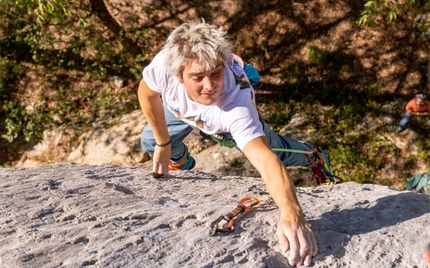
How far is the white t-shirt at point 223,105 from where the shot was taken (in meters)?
2.85

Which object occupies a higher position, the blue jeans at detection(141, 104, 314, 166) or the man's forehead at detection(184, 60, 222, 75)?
the man's forehead at detection(184, 60, 222, 75)

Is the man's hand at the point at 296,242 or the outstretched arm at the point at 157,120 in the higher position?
the outstretched arm at the point at 157,120

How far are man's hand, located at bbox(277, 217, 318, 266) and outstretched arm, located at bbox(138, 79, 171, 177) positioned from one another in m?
1.32

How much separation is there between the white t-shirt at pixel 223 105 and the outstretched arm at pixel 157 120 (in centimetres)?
12

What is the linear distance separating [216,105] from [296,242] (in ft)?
3.23

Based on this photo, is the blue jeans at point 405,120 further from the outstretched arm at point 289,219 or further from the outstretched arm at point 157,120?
the outstretched arm at point 289,219

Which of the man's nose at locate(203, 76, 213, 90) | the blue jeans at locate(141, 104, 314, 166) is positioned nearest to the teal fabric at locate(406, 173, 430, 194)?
the blue jeans at locate(141, 104, 314, 166)

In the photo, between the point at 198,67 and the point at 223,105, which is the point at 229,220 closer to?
the point at 223,105

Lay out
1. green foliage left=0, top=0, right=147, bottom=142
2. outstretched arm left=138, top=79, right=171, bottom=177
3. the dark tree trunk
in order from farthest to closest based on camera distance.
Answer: green foliage left=0, top=0, right=147, bottom=142
the dark tree trunk
outstretched arm left=138, top=79, right=171, bottom=177

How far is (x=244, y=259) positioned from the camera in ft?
7.98

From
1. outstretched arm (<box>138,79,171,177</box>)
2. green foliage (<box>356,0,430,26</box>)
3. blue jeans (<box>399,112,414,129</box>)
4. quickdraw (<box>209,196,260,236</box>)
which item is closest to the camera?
quickdraw (<box>209,196,260,236</box>)

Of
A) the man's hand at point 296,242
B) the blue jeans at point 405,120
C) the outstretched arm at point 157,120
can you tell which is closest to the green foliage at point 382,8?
the blue jeans at point 405,120

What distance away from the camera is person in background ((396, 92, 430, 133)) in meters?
6.04

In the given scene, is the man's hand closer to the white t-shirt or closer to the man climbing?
the man climbing
